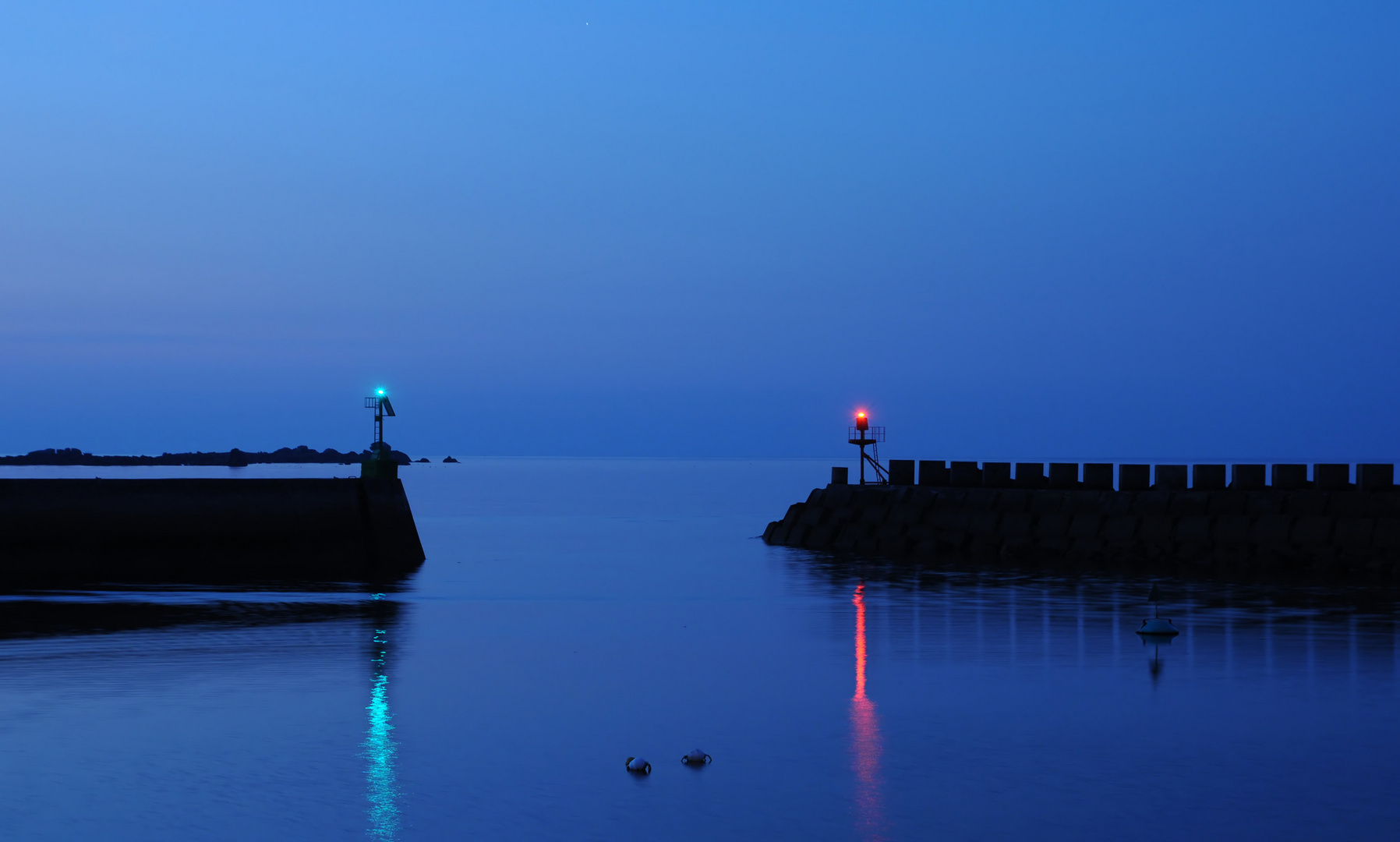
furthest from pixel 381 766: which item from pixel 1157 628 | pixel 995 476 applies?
pixel 995 476

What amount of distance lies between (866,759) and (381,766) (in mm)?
5467

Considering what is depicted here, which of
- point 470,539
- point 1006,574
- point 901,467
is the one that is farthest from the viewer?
point 470,539

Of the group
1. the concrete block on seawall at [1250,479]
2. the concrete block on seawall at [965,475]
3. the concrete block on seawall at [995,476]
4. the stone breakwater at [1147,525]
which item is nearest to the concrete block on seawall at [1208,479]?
the stone breakwater at [1147,525]

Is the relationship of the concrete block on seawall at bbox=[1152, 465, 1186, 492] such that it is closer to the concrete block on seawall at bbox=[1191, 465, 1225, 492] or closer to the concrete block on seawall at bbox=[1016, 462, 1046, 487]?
the concrete block on seawall at bbox=[1191, 465, 1225, 492]

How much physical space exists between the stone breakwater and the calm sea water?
4.06 meters

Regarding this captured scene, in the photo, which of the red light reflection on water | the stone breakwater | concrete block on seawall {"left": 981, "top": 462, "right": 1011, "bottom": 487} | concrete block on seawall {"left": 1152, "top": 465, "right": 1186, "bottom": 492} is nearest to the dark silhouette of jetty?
the stone breakwater

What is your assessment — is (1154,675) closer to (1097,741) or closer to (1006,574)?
(1097,741)

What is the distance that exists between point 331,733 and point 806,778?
605 centimetres

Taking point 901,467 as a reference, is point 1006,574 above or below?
below

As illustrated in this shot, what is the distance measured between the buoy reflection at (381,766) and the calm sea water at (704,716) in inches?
2.1

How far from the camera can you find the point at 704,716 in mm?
18734

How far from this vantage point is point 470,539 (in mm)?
64562

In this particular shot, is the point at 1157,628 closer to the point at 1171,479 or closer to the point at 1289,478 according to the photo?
the point at 1289,478

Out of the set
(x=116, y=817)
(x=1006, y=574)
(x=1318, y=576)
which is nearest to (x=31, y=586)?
(x=116, y=817)
